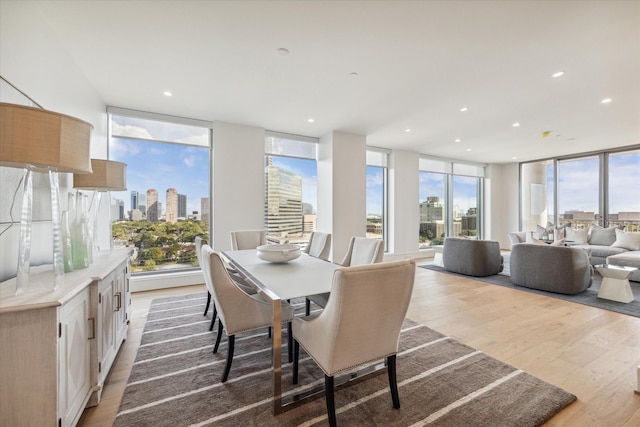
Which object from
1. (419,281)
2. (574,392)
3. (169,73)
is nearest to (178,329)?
(169,73)

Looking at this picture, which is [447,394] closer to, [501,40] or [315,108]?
[501,40]

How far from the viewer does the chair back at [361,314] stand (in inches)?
52.5

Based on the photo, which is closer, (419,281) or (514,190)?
(419,281)

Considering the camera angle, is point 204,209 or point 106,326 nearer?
point 106,326

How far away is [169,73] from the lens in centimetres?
302

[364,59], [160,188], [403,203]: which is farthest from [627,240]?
[160,188]

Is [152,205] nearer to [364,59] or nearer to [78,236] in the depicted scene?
[78,236]

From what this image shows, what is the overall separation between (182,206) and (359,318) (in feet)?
13.4

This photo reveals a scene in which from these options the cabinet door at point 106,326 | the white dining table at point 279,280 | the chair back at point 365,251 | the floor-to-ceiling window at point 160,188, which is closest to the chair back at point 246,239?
the white dining table at point 279,280

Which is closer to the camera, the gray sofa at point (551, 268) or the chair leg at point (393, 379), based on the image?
the chair leg at point (393, 379)

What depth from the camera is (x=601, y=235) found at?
5926 millimetres

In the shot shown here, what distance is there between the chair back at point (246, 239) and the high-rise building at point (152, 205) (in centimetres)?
147

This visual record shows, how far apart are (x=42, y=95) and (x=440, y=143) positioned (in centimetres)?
646

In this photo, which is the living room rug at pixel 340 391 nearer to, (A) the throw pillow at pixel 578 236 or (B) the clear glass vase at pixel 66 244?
(B) the clear glass vase at pixel 66 244
